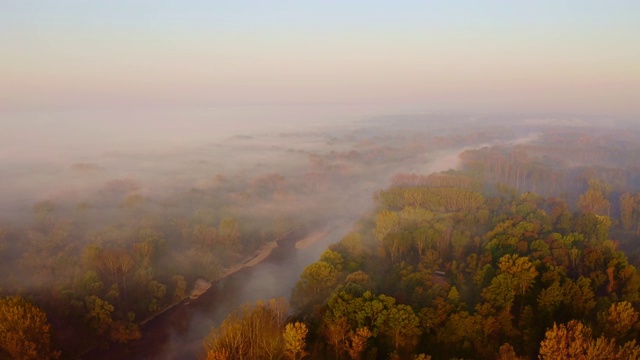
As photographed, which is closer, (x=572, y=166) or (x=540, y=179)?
(x=540, y=179)

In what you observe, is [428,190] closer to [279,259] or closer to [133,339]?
[279,259]

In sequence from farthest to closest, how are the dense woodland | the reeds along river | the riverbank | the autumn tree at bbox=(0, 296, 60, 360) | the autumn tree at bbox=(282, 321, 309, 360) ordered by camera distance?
1. the riverbank
2. the reeds along river
3. the autumn tree at bbox=(0, 296, 60, 360)
4. the dense woodland
5. the autumn tree at bbox=(282, 321, 309, 360)

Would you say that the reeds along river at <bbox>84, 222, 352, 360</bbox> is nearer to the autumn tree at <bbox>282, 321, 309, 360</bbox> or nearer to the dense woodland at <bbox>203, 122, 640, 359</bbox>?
the dense woodland at <bbox>203, 122, 640, 359</bbox>

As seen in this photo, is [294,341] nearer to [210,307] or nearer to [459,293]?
[459,293]

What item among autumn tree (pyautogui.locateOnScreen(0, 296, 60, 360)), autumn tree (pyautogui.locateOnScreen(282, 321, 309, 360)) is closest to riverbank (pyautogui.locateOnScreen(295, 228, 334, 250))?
autumn tree (pyautogui.locateOnScreen(282, 321, 309, 360))

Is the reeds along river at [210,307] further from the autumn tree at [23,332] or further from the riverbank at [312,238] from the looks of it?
the autumn tree at [23,332]

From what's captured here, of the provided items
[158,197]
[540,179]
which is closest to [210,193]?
[158,197]

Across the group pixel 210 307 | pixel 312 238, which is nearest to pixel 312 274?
pixel 210 307
